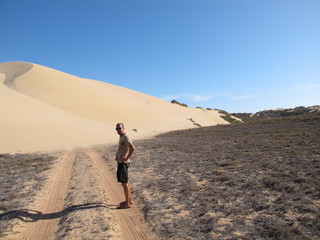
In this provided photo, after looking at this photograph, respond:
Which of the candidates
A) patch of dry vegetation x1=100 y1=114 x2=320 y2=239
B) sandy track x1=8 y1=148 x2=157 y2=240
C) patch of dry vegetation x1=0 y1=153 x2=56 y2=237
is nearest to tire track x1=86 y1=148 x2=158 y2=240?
sandy track x1=8 y1=148 x2=157 y2=240

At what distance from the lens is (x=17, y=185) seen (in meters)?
7.57

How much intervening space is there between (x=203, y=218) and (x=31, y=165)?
956cm

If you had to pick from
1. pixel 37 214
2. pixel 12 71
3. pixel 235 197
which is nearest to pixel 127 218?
pixel 37 214

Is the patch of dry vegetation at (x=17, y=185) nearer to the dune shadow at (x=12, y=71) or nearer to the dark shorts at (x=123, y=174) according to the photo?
the dark shorts at (x=123, y=174)

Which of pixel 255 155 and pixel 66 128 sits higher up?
pixel 66 128

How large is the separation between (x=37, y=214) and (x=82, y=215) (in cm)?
117

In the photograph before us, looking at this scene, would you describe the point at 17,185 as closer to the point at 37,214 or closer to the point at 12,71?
the point at 37,214

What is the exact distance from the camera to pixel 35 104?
1251 inches

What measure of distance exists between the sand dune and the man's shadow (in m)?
13.4

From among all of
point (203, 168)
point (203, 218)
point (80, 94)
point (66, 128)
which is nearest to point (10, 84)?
point (80, 94)

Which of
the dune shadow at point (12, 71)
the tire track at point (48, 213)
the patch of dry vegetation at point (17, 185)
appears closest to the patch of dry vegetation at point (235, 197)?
the tire track at point (48, 213)

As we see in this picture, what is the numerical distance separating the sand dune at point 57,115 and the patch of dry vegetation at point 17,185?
751 centimetres

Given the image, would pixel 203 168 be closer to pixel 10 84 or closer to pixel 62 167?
pixel 62 167

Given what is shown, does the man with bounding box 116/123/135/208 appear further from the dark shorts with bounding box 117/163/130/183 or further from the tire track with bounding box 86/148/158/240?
the tire track with bounding box 86/148/158/240
